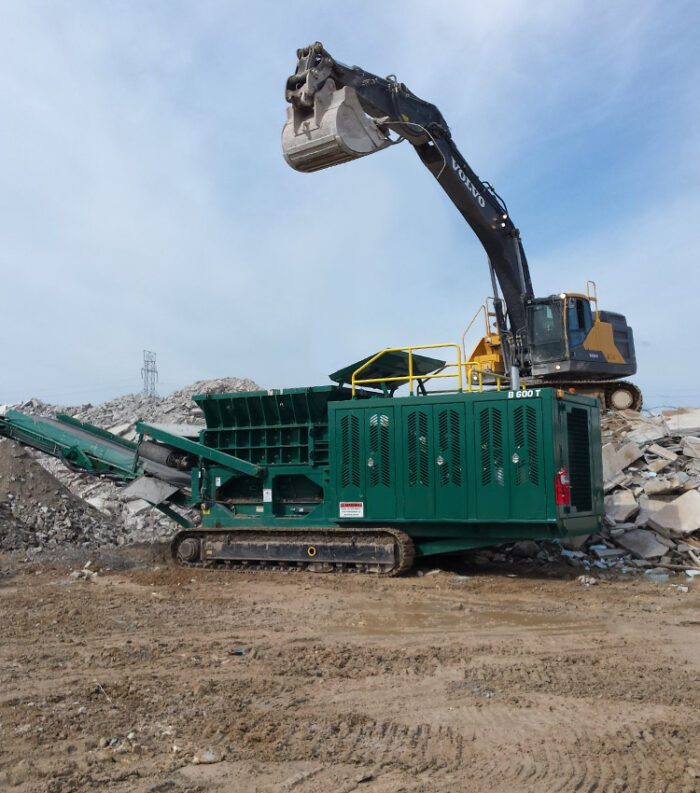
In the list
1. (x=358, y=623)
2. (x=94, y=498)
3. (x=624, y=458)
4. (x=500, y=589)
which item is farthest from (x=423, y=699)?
(x=94, y=498)

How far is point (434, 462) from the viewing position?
9203 mm

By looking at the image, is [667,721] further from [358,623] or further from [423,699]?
[358,623]

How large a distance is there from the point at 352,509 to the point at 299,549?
2.97 feet

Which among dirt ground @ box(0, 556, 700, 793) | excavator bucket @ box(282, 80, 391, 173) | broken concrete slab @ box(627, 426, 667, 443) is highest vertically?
excavator bucket @ box(282, 80, 391, 173)

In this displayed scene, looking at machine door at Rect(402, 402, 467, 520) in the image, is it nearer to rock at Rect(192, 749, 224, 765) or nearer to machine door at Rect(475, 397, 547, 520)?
machine door at Rect(475, 397, 547, 520)

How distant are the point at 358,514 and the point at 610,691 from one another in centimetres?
523

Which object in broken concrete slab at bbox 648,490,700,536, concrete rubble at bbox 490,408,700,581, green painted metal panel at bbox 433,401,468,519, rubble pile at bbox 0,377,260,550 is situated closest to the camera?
green painted metal panel at bbox 433,401,468,519

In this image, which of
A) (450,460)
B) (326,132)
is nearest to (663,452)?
(450,460)

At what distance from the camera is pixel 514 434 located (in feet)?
28.8

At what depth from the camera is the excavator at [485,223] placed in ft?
31.1

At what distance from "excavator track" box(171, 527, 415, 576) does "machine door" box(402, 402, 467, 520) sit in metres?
0.50

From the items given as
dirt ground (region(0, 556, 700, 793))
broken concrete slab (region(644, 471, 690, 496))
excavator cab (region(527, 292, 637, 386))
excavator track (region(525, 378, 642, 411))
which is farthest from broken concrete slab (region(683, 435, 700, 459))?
dirt ground (region(0, 556, 700, 793))

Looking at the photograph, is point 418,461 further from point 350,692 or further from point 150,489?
point 350,692

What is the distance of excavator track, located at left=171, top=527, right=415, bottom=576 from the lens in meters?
9.27
